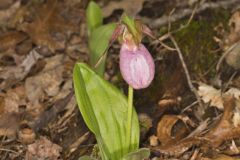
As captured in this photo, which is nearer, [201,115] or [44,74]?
[201,115]

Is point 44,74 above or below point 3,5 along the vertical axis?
below

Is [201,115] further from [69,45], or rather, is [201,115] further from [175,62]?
[69,45]

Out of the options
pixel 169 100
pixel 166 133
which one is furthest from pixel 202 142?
pixel 169 100

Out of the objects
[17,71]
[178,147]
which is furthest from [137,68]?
[17,71]

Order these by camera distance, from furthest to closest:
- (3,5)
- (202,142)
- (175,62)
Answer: (3,5) < (175,62) < (202,142)

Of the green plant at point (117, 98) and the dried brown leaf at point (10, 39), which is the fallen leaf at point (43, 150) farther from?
the dried brown leaf at point (10, 39)

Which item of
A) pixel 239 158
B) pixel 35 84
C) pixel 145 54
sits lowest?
pixel 239 158

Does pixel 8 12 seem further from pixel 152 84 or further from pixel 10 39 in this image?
pixel 152 84

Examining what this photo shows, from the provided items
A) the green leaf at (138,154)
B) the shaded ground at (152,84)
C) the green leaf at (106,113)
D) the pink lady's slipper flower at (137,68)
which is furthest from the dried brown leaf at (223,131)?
the pink lady's slipper flower at (137,68)

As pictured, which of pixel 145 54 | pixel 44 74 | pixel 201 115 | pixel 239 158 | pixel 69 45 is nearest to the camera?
pixel 145 54
